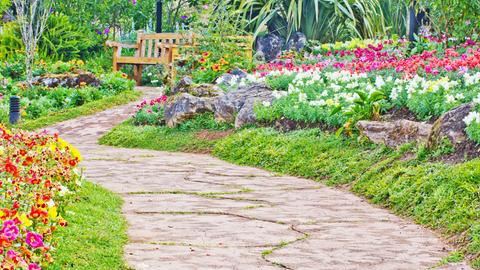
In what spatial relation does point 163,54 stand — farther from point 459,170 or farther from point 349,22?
point 459,170

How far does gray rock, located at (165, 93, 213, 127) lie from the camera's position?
43.0 ft

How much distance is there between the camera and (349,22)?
2042 cm

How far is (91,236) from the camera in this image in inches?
230

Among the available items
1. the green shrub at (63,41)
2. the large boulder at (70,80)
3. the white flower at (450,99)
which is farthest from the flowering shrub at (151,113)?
the green shrub at (63,41)

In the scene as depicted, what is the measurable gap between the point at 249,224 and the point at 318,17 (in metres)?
13.6

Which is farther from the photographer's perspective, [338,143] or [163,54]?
[163,54]

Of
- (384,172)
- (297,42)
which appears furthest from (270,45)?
(384,172)

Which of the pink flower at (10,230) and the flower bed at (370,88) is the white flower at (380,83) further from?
the pink flower at (10,230)

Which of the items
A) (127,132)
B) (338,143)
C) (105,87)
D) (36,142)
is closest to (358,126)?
(338,143)

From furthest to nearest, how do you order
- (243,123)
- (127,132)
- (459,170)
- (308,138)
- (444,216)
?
(127,132)
(243,123)
(308,138)
(459,170)
(444,216)

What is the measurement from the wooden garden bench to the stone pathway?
7570 mm

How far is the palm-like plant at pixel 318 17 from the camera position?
19.1 metres

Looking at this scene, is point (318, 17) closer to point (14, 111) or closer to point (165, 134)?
point (14, 111)

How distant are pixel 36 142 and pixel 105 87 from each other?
9782 mm
